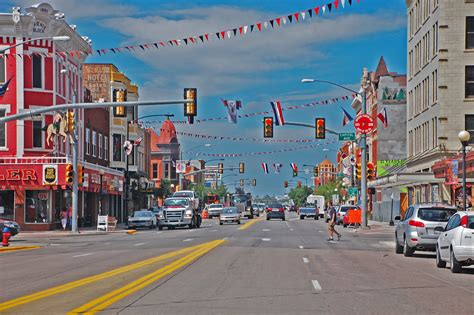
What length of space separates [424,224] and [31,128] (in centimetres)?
3843

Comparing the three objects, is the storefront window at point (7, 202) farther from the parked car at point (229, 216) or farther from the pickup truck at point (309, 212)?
the pickup truck at point (309, 212)

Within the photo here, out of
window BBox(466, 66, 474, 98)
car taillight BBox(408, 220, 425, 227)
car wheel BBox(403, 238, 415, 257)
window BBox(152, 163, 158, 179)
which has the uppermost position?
window BBox(466, 66, 474, 98)

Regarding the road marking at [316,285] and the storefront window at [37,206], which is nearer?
the road marking at [316,285]

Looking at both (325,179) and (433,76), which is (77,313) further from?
(325,179)

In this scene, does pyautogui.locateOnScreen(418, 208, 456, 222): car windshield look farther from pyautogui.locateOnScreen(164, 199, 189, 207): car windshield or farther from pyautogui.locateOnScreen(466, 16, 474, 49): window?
pyautogui.locateOnScreen(164, 199, 189, 207): car windshield

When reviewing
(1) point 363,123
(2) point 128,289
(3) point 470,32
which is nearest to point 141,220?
(1) point 363,123

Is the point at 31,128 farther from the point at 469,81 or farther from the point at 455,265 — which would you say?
the point at 455,265

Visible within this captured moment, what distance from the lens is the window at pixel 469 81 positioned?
2226 inches

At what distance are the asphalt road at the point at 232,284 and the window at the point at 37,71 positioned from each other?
32225mm

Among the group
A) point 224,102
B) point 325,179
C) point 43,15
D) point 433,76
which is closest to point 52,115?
point 43,15

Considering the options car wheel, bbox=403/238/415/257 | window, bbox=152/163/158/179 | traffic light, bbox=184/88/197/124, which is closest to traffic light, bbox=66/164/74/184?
traffic light, bbox=184/88/197/124

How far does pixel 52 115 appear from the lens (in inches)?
2411

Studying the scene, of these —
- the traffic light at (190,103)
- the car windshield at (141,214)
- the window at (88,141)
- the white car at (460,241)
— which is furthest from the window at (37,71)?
the white car at (460,241)

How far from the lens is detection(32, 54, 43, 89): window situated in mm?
59875
